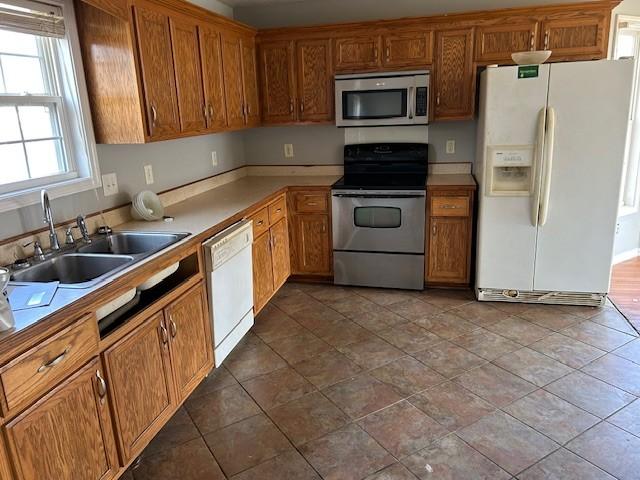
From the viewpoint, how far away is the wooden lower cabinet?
362 cm

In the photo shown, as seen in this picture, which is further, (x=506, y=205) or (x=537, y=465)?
(x=506, y=205)

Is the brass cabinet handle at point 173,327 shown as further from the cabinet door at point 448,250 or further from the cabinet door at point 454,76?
the cabinet door at point 454,76

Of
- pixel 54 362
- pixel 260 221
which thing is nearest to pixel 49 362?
pixel 54 362

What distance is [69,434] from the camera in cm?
154

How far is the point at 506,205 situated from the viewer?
11.1 ft

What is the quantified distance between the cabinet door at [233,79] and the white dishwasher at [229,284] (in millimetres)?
1015

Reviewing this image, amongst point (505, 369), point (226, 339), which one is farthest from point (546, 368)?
point (226, 339)

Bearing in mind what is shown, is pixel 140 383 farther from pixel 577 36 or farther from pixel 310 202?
pixel 577 36

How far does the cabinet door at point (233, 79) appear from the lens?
133 inches

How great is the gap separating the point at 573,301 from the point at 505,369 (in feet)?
3.90

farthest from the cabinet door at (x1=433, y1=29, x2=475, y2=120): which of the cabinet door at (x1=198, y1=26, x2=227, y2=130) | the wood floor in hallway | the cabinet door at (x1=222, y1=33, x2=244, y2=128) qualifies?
the wood floor in hallway

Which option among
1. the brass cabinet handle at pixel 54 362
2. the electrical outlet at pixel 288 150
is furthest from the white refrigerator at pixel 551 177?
the brass cabinet handle at pixel 54 362

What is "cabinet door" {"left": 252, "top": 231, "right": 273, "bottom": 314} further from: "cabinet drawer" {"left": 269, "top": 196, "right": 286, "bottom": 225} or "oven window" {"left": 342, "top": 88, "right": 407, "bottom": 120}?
"oven window" {"left": 342, "top": 88, "right": 407, "bottom": 120}

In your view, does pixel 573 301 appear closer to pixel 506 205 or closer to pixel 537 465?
pixel 506 205
